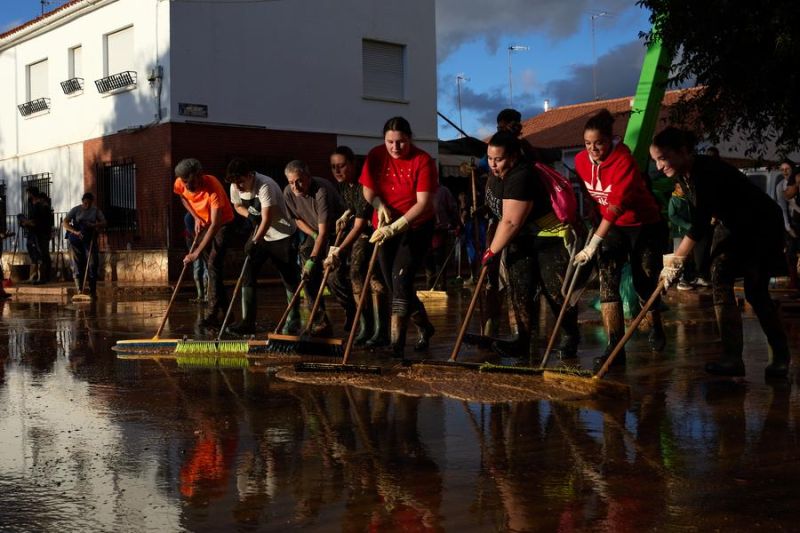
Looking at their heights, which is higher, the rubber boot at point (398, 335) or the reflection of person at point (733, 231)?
the reflection of person at point (733, 231)

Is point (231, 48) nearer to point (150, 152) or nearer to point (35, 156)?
point (150, 152)

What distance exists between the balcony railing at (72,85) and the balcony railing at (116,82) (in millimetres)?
1055

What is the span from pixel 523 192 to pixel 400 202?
112 cm

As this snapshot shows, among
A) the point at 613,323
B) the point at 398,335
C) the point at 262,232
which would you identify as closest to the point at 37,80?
the point at 262,232

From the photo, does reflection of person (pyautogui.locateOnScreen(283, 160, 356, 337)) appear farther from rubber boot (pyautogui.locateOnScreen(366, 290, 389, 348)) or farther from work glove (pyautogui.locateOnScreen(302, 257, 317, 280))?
rubber boot (pyautogui.locateOnScreen(366, 290, 389, 348))

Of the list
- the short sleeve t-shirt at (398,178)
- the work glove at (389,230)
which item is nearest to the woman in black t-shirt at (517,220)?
the short sleeve t-shirt at (398,178)

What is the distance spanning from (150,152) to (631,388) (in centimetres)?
1857

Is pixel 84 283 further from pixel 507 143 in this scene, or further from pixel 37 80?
pixel 37 80

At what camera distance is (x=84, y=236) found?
1770 centimetres

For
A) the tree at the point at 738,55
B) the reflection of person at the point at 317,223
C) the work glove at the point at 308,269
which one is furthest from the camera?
the tree at the point at 738,55

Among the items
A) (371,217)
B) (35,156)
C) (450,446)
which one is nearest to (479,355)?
(371,217)

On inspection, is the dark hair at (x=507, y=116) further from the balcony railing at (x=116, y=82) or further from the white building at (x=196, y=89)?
the balcony railing at (x=116, y=82)

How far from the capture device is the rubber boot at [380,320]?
874cm

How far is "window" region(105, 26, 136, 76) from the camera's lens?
2423 cm
